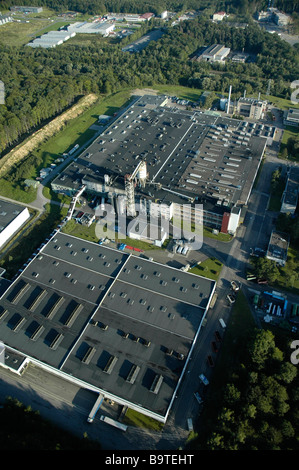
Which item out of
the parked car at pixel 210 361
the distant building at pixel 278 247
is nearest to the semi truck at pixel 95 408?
the parked car at pixel 210 361

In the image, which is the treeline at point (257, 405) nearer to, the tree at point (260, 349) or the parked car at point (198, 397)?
the tree at point (260, 349)

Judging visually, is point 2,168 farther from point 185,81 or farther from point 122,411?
point 185,81

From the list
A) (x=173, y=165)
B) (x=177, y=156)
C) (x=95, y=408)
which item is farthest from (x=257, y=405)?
(x=177, y=156)

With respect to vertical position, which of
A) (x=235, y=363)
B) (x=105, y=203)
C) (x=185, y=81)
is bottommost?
(x=235, y=363)

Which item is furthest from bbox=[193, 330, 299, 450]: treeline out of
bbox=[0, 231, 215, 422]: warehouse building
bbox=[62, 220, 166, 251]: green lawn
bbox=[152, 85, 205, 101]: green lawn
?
bbox=[152, 85, 205, 101]: green lawn

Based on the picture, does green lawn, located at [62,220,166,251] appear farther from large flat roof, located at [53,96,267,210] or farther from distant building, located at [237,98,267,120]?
distant building, located at [237,98,267,120]

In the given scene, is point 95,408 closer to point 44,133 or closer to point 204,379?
point 204,379
